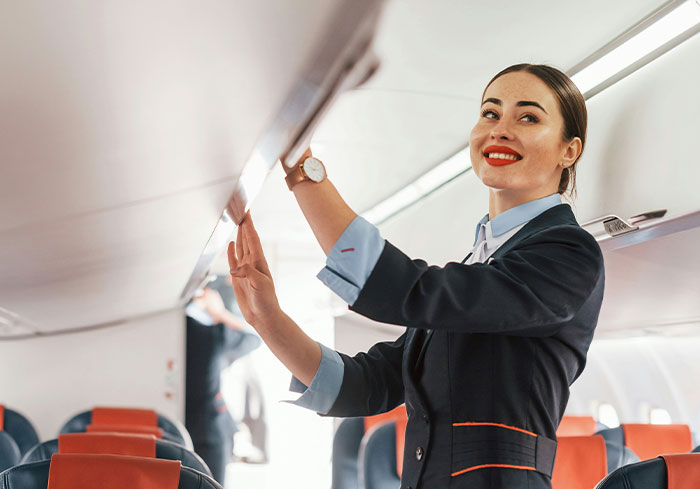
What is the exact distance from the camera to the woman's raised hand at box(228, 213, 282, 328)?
1.44m

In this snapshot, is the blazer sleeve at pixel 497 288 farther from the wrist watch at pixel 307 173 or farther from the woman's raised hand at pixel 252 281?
the woman's raised hand at pixel 252 281

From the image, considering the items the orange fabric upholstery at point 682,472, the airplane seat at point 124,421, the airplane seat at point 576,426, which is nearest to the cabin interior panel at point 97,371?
the airplane seat at point 124,421

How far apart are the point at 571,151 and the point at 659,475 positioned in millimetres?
824

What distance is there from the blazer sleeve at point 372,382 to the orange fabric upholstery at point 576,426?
3.05 meters

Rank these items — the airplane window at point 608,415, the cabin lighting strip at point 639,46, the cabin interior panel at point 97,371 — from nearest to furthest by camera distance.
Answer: the cabin lighting strip at point 639,46 < the airplane window at point 608,415 < the cabin interior panel at point 97,371

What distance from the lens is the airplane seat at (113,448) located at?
251 centimetres

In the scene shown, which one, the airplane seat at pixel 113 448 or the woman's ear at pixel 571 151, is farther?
the airplane seat at pixel 113 448

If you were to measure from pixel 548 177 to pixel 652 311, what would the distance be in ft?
6.86

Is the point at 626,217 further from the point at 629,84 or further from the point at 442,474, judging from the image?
the point at 442,474

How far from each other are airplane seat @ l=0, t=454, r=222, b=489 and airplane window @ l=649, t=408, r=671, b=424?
3102mm

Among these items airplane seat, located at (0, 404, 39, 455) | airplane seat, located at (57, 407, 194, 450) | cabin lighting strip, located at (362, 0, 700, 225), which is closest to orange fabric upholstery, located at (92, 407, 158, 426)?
airplane seat, located at (57, 407, 194, 450)

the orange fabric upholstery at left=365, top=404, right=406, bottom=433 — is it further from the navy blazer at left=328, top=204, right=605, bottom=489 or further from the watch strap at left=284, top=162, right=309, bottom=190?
the watch strap at left=284, top=162, right=309, bottom=190

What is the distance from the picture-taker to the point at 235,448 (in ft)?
24.4

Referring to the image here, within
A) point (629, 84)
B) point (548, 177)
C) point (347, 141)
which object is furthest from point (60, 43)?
point (347, 141)
